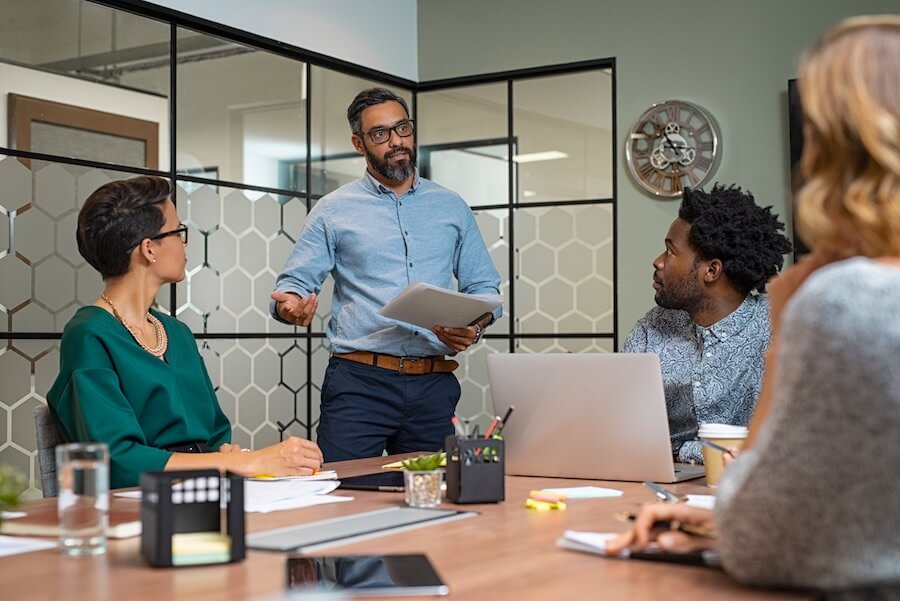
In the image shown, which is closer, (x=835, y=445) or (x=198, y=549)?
(x=835, y=445)

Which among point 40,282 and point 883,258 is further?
point 40,282

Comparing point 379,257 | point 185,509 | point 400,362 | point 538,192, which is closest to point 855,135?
point 185,509

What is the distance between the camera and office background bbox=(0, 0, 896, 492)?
12.8ft

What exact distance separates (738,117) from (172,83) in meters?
2.41

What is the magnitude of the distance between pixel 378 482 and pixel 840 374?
1.20 m

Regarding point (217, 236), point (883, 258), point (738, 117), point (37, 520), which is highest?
point (738, 117)

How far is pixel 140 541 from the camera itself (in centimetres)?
137

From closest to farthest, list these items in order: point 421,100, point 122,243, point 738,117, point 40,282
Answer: point 122,243
point 40,282
point 738,117
point 421,100

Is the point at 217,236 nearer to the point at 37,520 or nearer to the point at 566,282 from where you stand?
the point at 566,282

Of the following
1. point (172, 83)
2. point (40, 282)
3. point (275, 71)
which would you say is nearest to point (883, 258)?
point (40, 282)

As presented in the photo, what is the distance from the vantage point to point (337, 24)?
5.15m

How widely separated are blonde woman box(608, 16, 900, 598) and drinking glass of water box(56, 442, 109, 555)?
0.73m

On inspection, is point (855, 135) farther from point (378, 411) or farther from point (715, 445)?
point (378, 411)

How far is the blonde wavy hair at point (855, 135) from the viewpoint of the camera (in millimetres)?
1031
